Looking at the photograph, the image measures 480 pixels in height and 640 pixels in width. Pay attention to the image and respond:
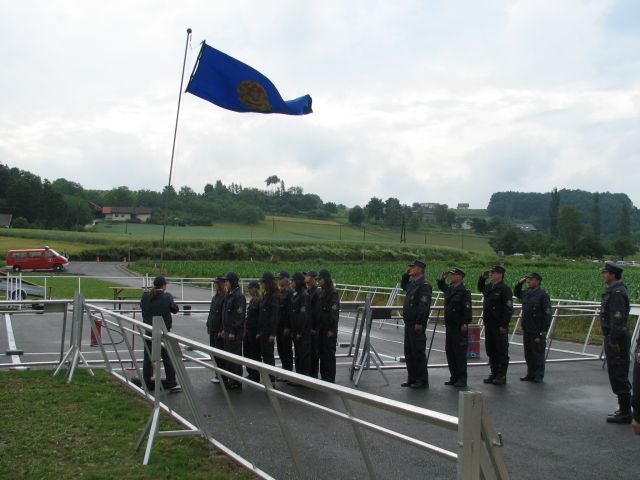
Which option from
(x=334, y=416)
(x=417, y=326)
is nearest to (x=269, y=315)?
(x=417, y=326)

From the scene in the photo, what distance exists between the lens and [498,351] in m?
10.4

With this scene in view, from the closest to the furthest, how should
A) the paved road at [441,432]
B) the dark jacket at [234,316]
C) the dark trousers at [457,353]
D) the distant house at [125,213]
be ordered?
the paved road at [441,432] < the dark jacket at [234,316] < the dark trousers at [457,353] < the distant house at [125,213]

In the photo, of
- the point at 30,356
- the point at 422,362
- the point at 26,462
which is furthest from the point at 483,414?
the point at 30,356

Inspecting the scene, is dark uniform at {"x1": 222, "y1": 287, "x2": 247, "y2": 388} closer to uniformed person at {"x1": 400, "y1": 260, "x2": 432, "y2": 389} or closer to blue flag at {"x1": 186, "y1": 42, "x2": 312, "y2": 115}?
uniformed person at {"x1": 400, "y1": 260, "x2": 432, "y2": 389}

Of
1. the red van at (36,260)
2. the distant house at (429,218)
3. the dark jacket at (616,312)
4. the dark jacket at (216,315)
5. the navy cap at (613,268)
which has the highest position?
the distant house at (429,218)

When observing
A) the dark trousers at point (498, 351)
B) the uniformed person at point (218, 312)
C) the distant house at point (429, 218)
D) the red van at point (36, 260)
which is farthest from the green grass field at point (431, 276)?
the distant house at point (429, 218)

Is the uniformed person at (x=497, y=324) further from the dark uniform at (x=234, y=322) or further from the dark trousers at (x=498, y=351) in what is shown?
the dark uniform at (x=234, y=322)

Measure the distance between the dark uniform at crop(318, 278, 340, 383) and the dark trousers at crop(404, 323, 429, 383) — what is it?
1.10 metres

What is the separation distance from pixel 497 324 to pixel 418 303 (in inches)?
61.7

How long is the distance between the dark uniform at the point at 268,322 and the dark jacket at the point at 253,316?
0.19m

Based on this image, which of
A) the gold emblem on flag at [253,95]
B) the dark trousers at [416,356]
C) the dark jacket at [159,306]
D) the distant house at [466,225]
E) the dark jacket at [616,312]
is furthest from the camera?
the distant house at [466,225]

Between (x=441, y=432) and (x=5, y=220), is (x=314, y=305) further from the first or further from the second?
(x=5, y=220)

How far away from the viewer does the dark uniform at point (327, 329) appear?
32.5 ft

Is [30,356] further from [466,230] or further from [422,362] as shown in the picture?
[466,230]
